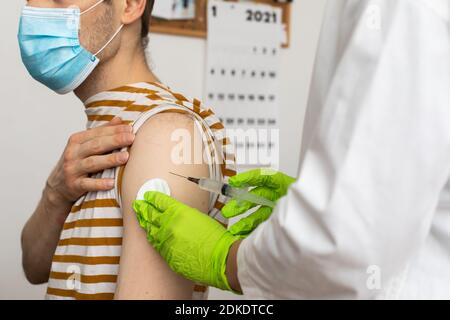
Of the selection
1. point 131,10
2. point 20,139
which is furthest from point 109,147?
point 20,139

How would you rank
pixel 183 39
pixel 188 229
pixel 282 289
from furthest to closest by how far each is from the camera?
pixel 183 39
pixel 188 229
pixel 282 289

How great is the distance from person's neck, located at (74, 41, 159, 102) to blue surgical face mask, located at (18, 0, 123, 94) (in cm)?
2

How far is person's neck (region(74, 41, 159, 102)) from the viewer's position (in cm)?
113

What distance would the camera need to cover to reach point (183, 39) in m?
2.29

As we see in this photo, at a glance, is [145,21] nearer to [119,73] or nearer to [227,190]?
[119,73]

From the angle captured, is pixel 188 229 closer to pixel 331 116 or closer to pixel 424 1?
pixel 331 116

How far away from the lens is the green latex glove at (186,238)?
33.3 inches

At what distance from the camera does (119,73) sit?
3.73 feet

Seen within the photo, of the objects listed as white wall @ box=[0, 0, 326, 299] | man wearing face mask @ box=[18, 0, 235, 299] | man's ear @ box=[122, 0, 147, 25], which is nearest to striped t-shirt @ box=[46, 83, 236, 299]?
man wearing face mask @ box=[18, 0, 235, 299]

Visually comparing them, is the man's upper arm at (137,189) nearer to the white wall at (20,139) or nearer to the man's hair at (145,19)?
the man's hair at (145,19)

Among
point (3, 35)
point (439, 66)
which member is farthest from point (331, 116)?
point (3, 35)

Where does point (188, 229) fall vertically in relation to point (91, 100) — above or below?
below

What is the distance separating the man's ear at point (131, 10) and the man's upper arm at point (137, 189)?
0.97ft

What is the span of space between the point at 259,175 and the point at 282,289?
0.34 metres
